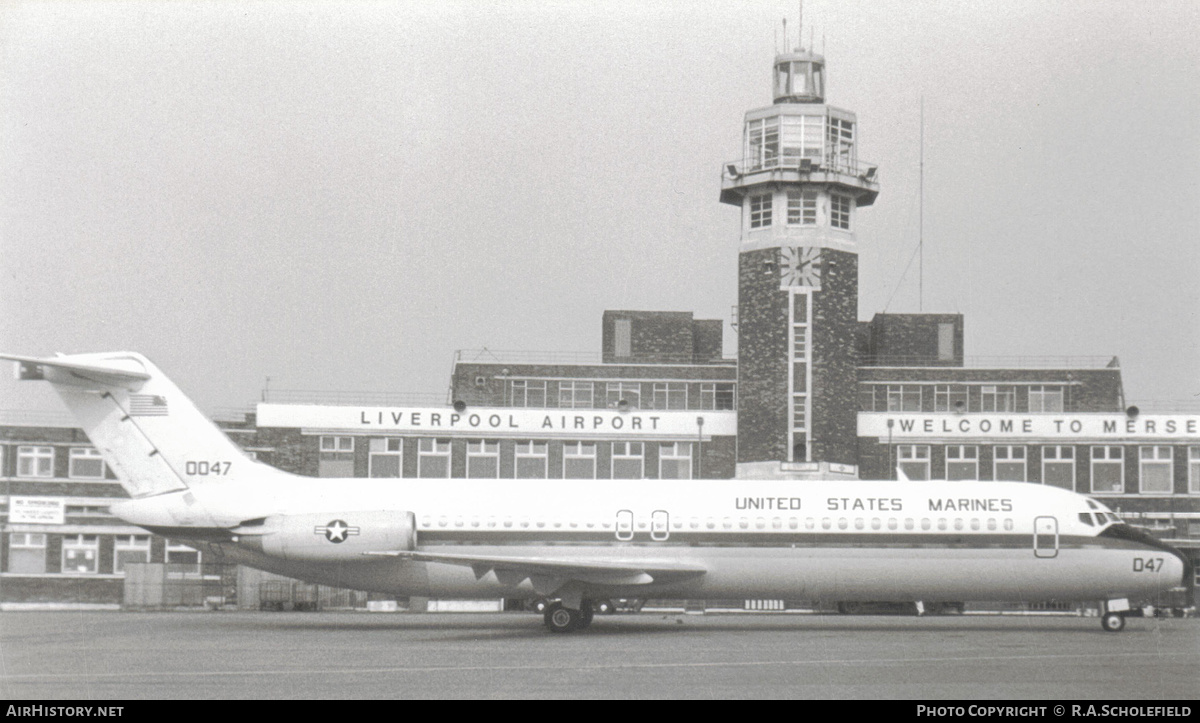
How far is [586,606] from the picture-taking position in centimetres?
2748

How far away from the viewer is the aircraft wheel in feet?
88.1

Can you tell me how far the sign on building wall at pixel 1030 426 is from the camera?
46.9m

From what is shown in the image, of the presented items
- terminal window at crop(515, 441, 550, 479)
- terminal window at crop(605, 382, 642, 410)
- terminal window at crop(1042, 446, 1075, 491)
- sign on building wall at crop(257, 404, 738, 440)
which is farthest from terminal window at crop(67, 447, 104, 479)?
terminal window at crop(1042, 446, 1075, 491)

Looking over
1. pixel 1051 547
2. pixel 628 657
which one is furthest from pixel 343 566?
pixel 1051 547

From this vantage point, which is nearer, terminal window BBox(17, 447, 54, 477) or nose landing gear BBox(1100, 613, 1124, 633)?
nose landing gear BBox(1100, 613, 1124, 633)

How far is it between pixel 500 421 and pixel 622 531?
66.9ft

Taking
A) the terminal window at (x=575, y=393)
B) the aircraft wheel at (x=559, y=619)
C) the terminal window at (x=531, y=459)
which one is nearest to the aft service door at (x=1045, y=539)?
the aircraft wheel at (x=559, y=619)

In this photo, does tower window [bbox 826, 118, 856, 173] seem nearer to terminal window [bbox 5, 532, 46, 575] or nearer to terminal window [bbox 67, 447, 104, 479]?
terminal window [bbox 67, 447, 104, 479]

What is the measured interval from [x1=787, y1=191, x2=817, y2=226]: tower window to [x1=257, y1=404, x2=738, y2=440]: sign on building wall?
6.86m

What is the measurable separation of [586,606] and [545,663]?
305 inches

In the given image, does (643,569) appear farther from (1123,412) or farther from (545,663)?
(1123,412)

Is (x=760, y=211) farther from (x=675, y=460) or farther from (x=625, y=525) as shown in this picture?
(x=625, y=525)

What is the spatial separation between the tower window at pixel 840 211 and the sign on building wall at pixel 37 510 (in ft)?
87.4

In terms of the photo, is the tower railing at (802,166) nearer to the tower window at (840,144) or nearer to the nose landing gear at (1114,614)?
the tower window at (840,144)
